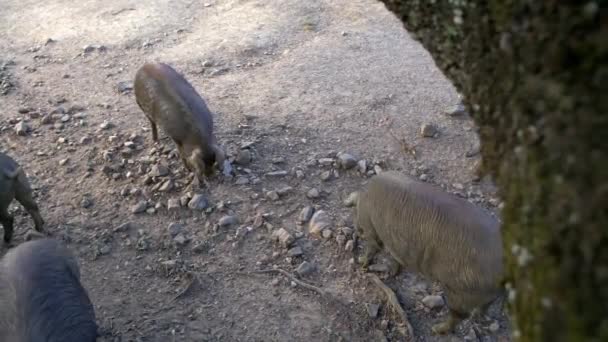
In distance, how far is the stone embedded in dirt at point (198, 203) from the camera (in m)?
5.04

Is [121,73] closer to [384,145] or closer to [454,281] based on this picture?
[384,145]

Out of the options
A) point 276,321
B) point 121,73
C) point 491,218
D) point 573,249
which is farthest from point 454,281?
point 121,73

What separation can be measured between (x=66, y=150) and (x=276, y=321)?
3223mm

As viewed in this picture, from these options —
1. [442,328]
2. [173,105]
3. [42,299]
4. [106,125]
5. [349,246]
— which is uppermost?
[173,105]

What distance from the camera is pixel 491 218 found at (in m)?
3.74

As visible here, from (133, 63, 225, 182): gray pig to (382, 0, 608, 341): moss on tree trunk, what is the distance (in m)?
4.00

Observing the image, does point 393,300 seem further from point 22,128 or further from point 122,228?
point 22,128

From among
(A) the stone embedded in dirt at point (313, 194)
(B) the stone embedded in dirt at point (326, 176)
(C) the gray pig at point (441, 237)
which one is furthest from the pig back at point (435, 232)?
(B) the stone embedded in dirt at point (326, 176)

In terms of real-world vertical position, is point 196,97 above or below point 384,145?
above

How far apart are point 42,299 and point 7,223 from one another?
152 centimetres

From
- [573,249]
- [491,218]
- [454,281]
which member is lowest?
[454,281]

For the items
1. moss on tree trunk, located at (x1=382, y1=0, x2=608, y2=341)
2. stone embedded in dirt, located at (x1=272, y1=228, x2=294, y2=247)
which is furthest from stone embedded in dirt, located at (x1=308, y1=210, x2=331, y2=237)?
moss on tree trunk, located at (x1=382, y1=0, x2=608, y2=341)

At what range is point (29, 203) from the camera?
4871 mm

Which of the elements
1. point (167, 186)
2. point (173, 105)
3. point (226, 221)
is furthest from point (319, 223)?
point (173, 105)
